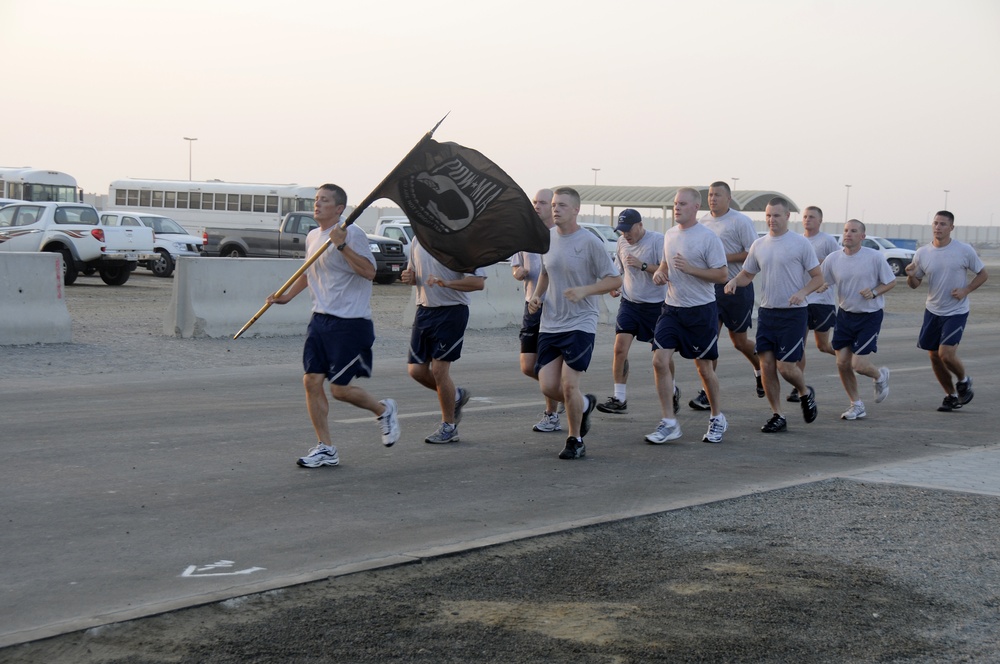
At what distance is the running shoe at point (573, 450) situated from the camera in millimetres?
8586

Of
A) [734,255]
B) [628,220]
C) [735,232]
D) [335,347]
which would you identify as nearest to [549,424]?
[628,220]

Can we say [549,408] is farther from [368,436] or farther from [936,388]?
[936,388]

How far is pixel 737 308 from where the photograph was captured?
11477mm

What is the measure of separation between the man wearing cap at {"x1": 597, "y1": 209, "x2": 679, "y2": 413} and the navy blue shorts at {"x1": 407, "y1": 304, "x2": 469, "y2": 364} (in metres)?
2.28

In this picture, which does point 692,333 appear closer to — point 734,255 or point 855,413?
point 734,255

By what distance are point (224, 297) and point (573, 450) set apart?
896 centimetres

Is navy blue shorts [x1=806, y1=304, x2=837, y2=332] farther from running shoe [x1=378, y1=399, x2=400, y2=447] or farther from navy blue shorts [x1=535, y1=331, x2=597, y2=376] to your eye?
running shoe [x1=378, y1=399, x2=400, y2=447]

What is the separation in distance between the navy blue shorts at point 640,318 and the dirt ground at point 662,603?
13.3 feet

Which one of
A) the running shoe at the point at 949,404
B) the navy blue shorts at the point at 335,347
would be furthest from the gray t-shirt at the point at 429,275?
the running shoe at the point at 949,404

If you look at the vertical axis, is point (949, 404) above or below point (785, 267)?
Result: below

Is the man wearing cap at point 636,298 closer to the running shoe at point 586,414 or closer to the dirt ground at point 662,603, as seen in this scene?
the running shoe at point 586,414

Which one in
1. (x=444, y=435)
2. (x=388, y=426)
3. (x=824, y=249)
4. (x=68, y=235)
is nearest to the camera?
(x=388, y=426)

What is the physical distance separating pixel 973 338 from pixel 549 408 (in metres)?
15.2

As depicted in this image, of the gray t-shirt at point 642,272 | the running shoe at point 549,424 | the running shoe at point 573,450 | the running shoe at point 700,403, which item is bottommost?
the running shoe at point 700,403
